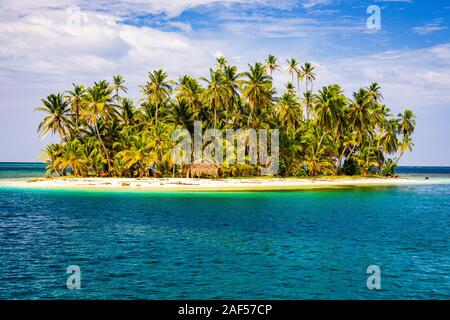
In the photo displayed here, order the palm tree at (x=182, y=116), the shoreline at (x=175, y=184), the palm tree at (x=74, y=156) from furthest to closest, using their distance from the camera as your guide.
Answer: the palm tree at (x=182, y=116)
the palm tree at (x=74, y=156)
the shoreline at (x=175, y=184)

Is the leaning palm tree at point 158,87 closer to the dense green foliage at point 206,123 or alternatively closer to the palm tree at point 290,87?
the dense green foliage at point 206,123

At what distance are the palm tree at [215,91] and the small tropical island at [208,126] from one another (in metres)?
0.16

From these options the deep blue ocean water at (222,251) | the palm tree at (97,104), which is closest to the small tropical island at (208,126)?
the palm tree at (97,104)

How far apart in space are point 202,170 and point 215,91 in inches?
490

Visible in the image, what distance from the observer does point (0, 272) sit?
682 inches

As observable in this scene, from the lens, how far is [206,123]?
7381cm

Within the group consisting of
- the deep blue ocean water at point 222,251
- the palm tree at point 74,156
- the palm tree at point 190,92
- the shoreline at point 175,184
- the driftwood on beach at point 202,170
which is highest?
the palm tree at point 190,92

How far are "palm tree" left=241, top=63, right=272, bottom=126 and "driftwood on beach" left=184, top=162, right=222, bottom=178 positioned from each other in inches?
470

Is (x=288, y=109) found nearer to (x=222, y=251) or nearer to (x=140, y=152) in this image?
(x=140, y=152)

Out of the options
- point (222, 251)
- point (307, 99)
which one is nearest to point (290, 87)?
point (307, 99)

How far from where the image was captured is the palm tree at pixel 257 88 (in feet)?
232

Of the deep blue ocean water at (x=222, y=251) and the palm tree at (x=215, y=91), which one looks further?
the palm tree at (x=215, y=91)

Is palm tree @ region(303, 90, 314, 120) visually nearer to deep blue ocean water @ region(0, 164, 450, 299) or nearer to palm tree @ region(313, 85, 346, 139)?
palm tree @ region(313, 85, 346, 139)
